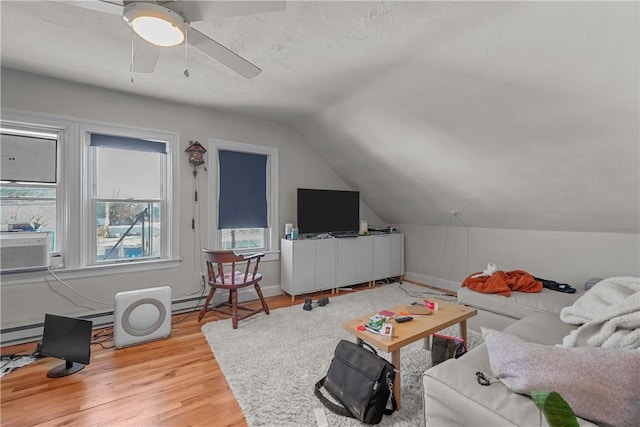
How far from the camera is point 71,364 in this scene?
2.13 meters

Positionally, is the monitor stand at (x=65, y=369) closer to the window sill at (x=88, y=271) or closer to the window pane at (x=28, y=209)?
the window sill at (x=88, y=271)

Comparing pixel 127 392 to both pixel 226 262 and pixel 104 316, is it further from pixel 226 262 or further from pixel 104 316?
pixel 104 316

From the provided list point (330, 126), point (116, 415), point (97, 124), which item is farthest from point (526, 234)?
point (97, 124)

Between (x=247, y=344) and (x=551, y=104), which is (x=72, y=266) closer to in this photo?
(x=247, y=344)

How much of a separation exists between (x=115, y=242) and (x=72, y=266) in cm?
42

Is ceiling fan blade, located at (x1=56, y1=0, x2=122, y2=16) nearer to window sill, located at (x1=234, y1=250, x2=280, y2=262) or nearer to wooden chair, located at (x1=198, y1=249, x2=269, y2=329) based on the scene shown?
wooden chair, located at (x1=198, y1=249, x2=269, y2=329)

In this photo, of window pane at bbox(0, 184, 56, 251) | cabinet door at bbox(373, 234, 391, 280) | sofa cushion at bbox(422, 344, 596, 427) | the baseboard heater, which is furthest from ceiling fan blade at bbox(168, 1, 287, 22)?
cabinet door at bbox(373, 234, 391, 280)

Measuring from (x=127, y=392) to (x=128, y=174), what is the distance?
2.21 meters

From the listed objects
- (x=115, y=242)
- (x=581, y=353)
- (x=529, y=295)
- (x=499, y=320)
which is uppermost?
(x=115, y=242)

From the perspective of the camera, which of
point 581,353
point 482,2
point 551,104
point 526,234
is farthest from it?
point 526,234

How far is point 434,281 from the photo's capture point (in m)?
4.34

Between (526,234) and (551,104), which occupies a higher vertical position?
(551,104)

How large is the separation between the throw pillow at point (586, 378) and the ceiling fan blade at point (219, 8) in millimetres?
1884

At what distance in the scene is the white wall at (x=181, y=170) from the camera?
251 centimetres
